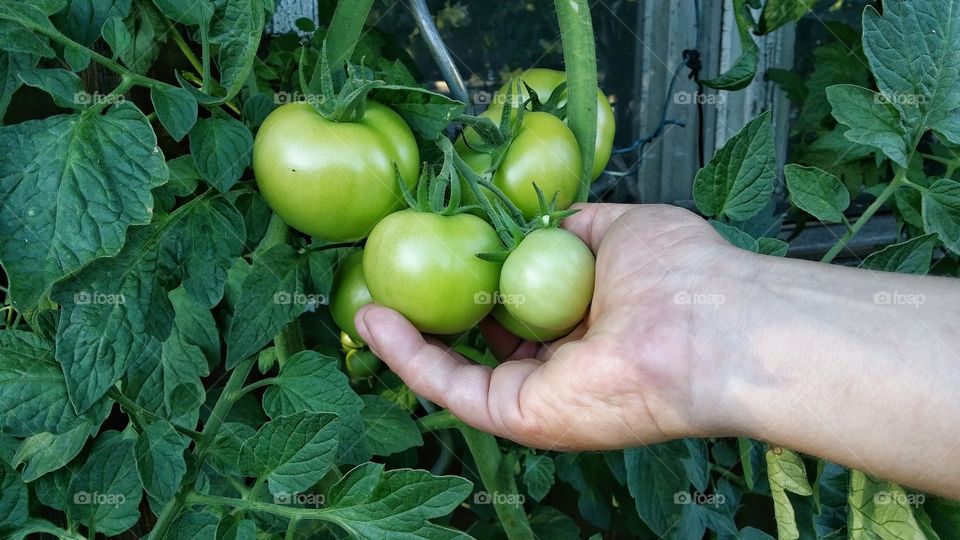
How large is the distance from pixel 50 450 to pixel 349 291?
0.26m

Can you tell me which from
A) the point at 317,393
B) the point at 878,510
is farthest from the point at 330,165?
the point at 878,510

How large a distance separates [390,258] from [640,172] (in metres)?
1.09

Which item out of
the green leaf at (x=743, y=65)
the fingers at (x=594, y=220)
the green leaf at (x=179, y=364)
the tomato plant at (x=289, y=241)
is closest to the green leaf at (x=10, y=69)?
the tomato plant at (x=289, y=241)

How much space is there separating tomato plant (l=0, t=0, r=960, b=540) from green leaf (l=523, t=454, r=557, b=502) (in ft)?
0.29

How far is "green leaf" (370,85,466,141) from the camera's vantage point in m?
0.60

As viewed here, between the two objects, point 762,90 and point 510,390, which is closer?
point 510,390

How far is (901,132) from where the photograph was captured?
700mm

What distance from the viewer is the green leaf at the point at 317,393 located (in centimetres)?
64

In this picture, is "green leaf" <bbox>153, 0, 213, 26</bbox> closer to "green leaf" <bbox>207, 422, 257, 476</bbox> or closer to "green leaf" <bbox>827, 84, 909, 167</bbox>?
"green leaf" <bbox>207, 422, 257, 476</bbox>

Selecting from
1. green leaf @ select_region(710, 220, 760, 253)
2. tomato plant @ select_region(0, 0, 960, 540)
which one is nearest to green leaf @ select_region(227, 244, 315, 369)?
tomato plant @ select_region(0, 0, 960, 540)

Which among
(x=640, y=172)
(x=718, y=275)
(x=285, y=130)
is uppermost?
(x=285, y=130)

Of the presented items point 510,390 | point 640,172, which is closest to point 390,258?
point 510,390

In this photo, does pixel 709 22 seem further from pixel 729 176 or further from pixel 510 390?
pixel 510 390

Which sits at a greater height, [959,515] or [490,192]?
[490,192]
